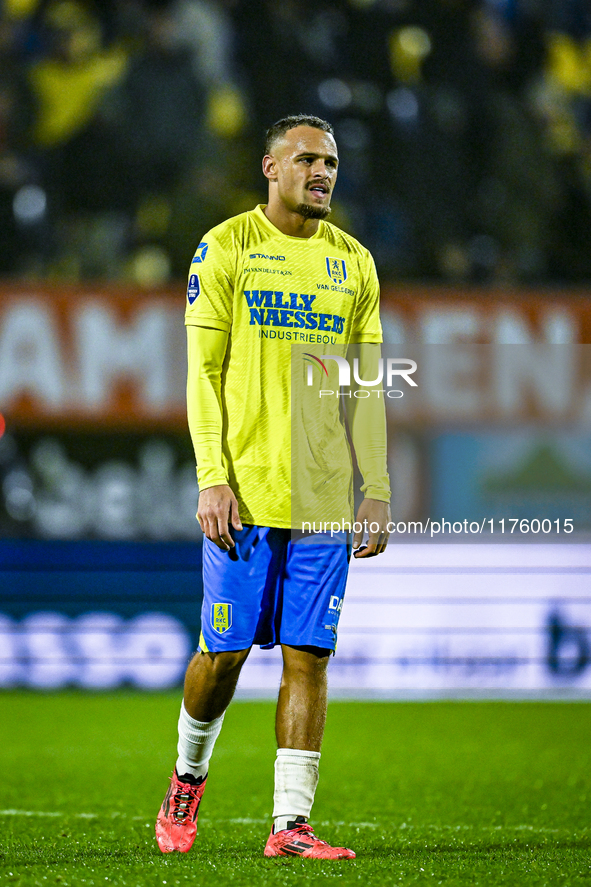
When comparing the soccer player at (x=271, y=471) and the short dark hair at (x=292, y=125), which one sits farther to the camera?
the short dark hair at (x=292, y=125)

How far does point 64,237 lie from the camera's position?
8.62 meters

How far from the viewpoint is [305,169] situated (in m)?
2.94

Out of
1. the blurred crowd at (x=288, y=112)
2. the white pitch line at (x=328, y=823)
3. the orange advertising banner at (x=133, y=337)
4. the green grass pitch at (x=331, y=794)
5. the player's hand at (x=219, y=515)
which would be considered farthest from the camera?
the blurred crowd at (x=288, y=112)

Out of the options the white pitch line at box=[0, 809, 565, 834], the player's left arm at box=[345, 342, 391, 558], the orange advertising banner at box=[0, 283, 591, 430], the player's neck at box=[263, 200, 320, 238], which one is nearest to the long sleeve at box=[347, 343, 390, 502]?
the player's left arm at box=[345, 342, 391, 558]

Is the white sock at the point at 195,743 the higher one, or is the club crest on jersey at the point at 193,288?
the club crest on jersey at the point at 193,288

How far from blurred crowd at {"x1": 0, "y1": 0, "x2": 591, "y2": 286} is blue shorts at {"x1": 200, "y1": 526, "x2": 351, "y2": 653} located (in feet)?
19.1

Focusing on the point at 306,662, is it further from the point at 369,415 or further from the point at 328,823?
the point at 328,823

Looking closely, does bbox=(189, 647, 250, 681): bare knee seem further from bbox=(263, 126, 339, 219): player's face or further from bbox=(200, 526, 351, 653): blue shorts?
bbox=(263, 126, 339, 219): player's face

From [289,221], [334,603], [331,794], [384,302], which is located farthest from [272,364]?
[384,302]

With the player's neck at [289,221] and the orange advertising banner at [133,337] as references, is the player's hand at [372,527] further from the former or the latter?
the orange advertising banner at [133,337]

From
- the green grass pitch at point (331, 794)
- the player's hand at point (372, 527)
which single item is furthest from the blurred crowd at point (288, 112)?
the player's hand at point (372, 527)

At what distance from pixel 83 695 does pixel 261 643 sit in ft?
14.8

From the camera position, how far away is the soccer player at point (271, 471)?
2852 millimetres

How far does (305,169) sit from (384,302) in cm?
503
